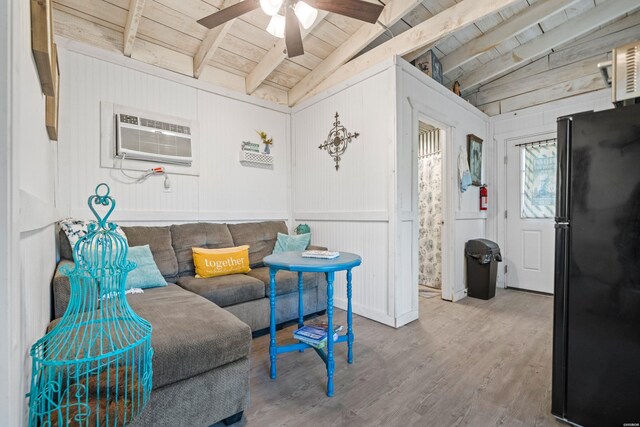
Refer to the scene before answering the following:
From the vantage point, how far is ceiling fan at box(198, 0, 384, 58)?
182 cm

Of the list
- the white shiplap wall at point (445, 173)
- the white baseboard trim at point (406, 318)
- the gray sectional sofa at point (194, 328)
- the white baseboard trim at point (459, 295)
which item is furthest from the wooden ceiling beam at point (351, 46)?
the white baseboard trim at point (459, 295)

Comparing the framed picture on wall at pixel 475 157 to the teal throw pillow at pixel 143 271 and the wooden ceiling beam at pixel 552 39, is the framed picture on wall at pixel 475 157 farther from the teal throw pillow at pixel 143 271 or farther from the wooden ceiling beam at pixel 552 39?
the teal throw pillow at pixel 143 271

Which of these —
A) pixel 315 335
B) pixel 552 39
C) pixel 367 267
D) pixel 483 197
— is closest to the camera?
pixel 315 335

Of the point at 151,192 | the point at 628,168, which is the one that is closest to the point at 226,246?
the point at 151,192

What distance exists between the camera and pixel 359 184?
3.09 metres

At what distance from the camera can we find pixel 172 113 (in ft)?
9.82

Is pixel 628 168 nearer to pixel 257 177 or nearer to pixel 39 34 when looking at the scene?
pixel 39 34

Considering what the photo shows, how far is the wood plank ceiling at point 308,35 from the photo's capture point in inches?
99.0

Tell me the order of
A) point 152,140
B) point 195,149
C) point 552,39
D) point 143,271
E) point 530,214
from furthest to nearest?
point 530,214
point 552,39
point 195,149
point 152,140
point 143,271

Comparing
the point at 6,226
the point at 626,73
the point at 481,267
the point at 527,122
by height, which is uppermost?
the point at 527,122

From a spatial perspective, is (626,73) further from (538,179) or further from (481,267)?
(538,179)

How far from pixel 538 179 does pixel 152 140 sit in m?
4.86

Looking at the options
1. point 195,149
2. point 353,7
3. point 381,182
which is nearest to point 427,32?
point 353,7

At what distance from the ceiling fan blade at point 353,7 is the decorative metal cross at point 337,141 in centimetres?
129
